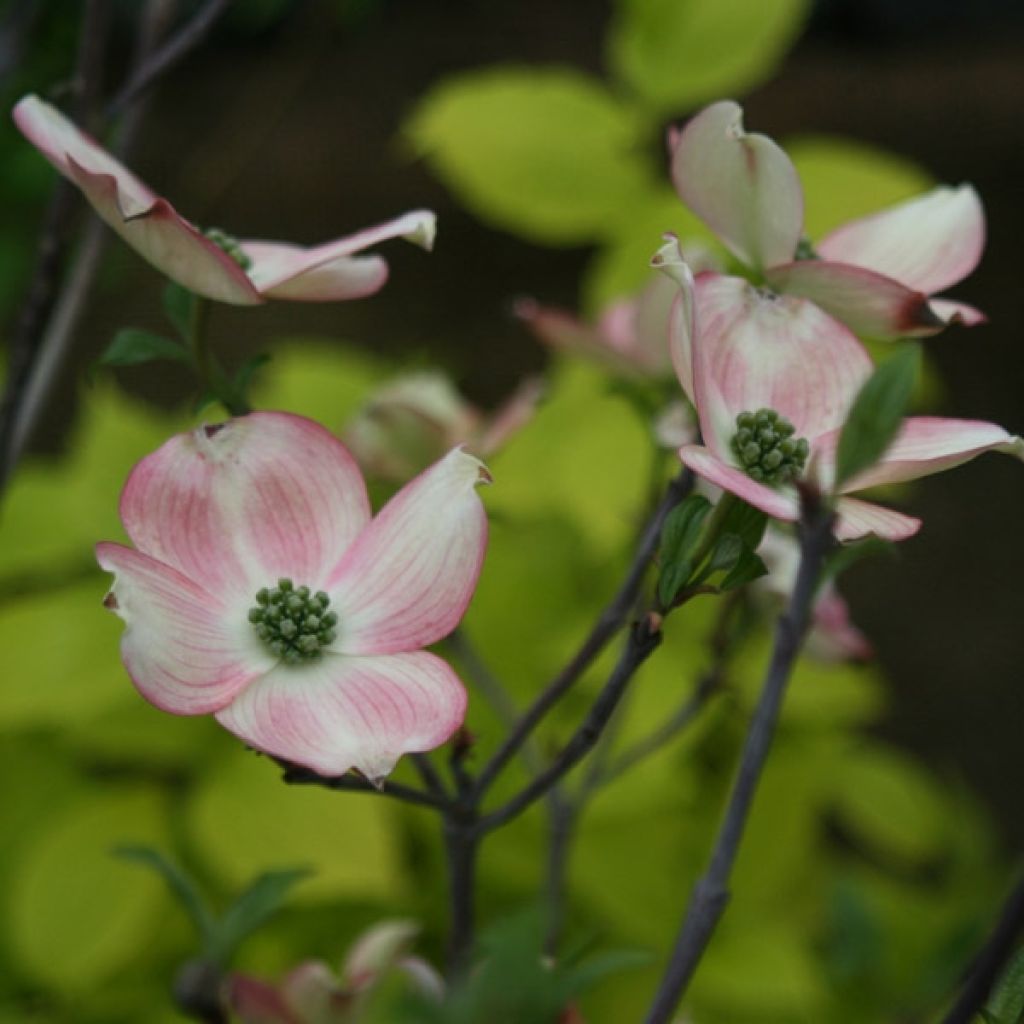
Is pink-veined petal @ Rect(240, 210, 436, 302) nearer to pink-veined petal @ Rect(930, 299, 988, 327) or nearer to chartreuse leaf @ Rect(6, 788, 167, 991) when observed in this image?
pink-veined petal @ Rect(930, 299, 988, 327)

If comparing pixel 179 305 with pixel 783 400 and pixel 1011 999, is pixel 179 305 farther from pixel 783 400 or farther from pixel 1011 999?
pixel 1011 999

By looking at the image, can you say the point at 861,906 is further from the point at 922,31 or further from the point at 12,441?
the point at 922,31

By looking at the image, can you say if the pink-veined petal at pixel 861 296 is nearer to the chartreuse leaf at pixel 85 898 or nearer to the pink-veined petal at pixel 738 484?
the pink-veined petal at pixel 738 484

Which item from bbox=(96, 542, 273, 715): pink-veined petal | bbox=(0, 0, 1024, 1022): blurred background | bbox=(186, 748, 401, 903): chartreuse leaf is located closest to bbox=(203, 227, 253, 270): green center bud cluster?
bbox=(96, 542, 273, 715): pink-veined petal

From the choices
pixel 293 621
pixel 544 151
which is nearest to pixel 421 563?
pixel 293 621

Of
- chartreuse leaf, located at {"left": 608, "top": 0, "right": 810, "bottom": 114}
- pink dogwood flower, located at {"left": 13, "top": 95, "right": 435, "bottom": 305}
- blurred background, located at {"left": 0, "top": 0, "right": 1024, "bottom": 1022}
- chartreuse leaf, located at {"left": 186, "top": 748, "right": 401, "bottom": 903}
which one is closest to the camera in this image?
pink dogwood flower, located at {"left": 13, "top": 95, "right": 435, "bottom": 305}

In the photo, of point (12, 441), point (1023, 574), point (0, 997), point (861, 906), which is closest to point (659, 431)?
point (12, 441)
